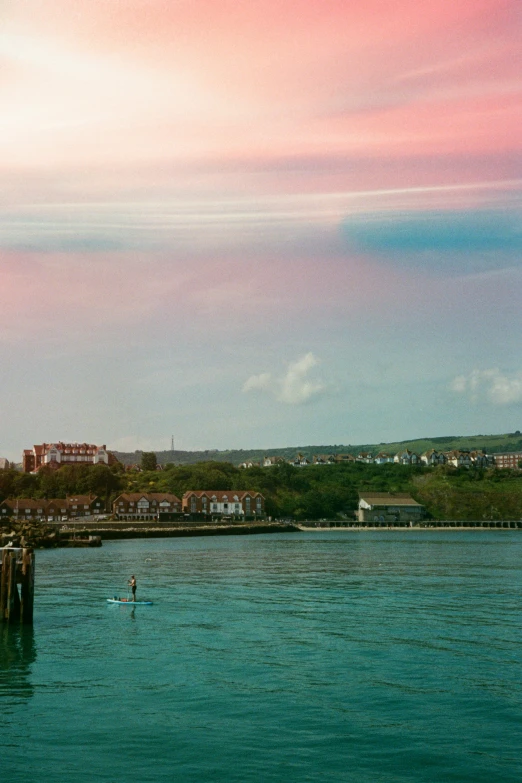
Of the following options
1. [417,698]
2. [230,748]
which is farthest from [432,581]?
[230,748]

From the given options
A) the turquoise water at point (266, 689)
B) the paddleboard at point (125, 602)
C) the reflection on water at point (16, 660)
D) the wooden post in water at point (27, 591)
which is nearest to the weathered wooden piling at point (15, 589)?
the wooden post in water at point (27, 591)

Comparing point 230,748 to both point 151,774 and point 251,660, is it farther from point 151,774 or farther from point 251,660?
point 251,660

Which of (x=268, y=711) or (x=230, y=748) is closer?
(x=230, y=748)

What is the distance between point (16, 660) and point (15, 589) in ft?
28.6

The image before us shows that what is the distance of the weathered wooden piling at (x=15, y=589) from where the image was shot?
41.6 meters

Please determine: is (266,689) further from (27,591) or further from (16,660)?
(27,591)

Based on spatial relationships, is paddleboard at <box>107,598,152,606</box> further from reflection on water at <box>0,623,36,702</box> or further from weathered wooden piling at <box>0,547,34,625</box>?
reflection on water at <box>0,623,36,702</box>

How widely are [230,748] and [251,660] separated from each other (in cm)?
1114

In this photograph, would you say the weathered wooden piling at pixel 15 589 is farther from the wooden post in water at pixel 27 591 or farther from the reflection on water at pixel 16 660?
the reflection on water at pixel 16 660

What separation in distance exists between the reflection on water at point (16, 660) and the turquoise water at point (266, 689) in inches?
4.7

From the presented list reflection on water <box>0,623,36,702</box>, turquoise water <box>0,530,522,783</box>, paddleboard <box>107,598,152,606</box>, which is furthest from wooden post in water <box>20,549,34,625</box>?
paddleboard <box>107,598,152,606</box>

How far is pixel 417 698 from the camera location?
2736cm

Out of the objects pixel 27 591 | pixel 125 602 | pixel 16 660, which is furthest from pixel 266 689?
pixel 125 602

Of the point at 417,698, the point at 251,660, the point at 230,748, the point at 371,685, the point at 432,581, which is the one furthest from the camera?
the point at 432,581
